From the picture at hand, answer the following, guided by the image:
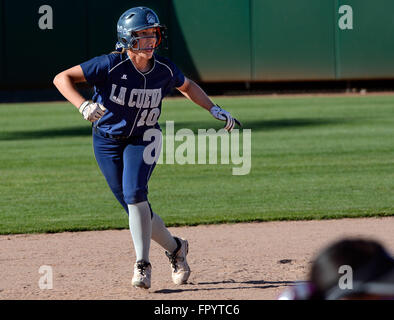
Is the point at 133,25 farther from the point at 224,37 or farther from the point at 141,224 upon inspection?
the point at 224,37

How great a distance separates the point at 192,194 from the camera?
9.48 meters

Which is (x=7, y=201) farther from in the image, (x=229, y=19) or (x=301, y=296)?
(x=229, y=19)

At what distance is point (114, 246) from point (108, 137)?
6.15 feet

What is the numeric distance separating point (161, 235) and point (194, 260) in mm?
904

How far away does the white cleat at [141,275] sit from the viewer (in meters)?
5.04

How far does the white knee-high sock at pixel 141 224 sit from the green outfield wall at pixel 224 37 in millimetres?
18369

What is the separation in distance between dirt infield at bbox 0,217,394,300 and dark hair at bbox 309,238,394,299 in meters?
3.46

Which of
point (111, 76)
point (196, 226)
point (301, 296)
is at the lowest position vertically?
point (196, 226)

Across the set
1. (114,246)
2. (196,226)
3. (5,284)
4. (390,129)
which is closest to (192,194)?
(196,226)

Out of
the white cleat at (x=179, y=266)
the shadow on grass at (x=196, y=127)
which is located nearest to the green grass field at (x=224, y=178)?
the shadow on grass at (x=196, y=127)

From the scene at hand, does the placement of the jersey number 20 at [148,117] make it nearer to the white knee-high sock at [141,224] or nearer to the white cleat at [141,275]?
the white knee-high sock at [141,224]

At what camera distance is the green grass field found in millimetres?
8234

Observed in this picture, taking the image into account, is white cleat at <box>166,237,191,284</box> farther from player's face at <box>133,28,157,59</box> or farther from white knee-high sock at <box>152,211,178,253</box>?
player's face at <box>133,28,157,59</box>

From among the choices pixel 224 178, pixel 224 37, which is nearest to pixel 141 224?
pixel 224 178
